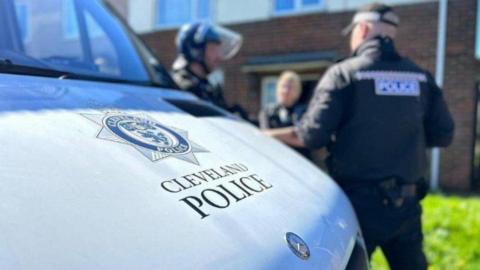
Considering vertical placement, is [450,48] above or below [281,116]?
below

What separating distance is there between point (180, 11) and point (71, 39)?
8.83m

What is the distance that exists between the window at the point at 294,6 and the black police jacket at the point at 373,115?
7.00 m

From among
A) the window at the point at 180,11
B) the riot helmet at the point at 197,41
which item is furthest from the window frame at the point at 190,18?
the riot helmet at the point at 197,41

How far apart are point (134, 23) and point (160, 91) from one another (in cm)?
965

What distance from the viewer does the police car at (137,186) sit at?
0.91 metres

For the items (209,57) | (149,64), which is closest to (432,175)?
(209,57)

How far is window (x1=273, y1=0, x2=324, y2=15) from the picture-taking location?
9289 mm

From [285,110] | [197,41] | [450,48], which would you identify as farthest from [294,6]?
[197,41]

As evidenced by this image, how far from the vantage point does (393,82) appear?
8.16ft

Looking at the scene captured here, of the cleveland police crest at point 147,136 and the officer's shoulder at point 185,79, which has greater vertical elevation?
the cleveland police crest at point 147,136

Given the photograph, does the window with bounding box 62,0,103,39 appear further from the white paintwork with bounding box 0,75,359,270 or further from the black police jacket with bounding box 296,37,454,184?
the black police jacket with bounding box 296,37,454,184

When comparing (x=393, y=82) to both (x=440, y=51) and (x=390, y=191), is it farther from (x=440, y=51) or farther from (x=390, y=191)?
(x=440, y=51)

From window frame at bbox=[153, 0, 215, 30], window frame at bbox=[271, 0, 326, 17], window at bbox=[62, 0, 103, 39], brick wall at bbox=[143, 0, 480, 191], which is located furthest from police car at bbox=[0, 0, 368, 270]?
window frame at bbox=[153, 0, 215, 30]

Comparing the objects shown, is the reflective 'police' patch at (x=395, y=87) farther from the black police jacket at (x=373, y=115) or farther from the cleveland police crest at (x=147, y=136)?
the cleveland police crest at (x=147, y=136)
